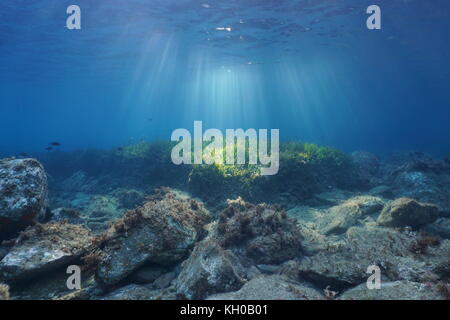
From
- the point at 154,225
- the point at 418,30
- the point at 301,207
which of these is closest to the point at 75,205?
the point at 154,225

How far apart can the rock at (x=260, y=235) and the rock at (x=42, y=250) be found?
3.28m

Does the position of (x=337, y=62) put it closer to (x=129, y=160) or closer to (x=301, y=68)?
(x=301, y=68)

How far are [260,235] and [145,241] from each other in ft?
9.04

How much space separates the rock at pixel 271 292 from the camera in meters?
4.68

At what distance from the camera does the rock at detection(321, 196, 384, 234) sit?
8.38 m

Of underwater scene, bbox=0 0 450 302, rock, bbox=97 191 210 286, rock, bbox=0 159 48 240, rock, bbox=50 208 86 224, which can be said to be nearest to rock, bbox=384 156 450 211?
underwater scene, bbox=0 0 450 302

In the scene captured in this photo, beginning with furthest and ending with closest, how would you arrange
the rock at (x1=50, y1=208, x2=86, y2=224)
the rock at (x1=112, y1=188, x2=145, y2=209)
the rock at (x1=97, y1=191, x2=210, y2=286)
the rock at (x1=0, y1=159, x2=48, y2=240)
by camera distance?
the rock at (x1=112, y1=188, x2=145, y2=209)
the rock at (x1=50, y1=208, x2=86, y2=224)
the rock at (x1=0, y1=159, x2=48, y2=240)
the rock at (x1=97, y1=191, x2=210, y2=286)

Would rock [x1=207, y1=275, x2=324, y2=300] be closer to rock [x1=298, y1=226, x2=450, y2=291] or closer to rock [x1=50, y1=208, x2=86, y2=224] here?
rock [x1=298, y1=226, x2=450, y2=291]

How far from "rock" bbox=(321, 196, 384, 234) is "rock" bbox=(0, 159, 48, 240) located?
8.02 metres

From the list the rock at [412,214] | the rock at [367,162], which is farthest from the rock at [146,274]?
the rock at [367,162]

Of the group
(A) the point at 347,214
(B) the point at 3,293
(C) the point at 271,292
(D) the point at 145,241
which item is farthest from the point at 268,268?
(B) the point at 3,293

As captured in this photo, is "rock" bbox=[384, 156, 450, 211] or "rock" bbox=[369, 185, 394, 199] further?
"rock" bbox=[369, 185, 394, 199]

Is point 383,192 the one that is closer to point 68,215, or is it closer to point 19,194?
point 68,215

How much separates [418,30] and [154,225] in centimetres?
3680
